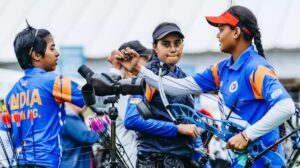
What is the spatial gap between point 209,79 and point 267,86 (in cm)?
76

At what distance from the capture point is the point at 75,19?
21.4 metres

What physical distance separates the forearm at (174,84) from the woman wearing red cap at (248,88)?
21 centimetres

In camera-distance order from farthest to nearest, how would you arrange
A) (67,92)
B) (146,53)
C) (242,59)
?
1. (146,53)
2. (67,92)
3. (242,59)

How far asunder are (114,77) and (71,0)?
59.4 feet

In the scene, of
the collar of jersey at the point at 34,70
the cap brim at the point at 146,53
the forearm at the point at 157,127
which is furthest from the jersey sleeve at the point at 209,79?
the cap brim at the point at 146,53

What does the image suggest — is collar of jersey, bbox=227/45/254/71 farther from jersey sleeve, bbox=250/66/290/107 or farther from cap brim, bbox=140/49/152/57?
cap brim, bbox=140/49/152/57

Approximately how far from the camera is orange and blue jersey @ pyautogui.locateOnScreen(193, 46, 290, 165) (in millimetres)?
4672

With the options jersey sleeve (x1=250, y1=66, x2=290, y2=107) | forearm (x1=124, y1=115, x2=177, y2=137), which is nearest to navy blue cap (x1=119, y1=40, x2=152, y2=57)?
forearm (x1=124, y1=115, x2=177, y2=137)

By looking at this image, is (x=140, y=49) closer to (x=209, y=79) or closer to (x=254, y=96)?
(x=209, y=79)

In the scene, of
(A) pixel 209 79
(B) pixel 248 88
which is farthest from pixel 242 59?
(A) pixel 209 79

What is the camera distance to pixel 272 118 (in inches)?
180

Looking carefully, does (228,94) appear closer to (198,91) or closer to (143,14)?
(198,91)

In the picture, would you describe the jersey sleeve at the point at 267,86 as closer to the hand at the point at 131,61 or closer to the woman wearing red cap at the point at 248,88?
the woman wearing red cap at the point at 248,88

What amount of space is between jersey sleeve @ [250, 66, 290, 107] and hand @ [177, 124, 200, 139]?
0.93 metres
